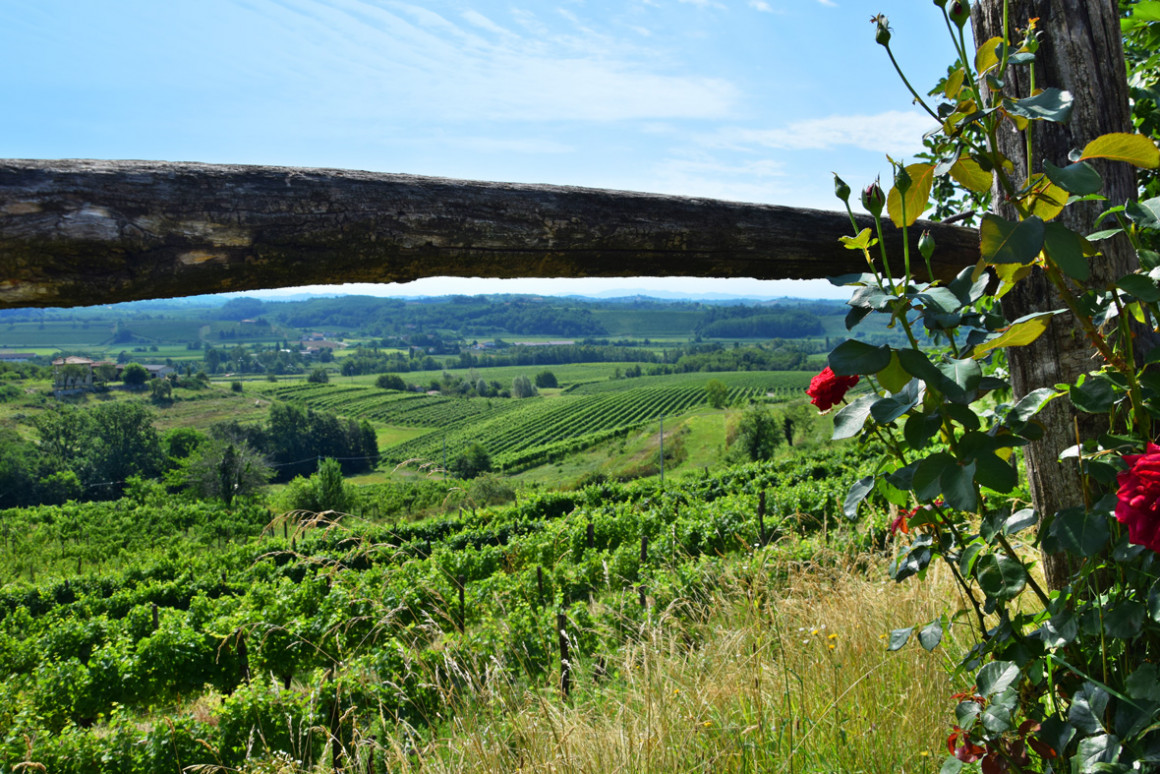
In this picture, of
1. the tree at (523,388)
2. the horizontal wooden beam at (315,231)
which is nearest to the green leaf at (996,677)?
the horizontal wooden beam at (315,231)

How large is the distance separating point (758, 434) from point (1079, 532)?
49971mm

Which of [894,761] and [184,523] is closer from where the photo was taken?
[894,761]

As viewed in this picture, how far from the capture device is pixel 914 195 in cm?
92

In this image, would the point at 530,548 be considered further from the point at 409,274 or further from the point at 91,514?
the point at 91,514

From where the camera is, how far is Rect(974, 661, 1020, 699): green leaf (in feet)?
2.99

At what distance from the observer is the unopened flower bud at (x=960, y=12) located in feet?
2.84

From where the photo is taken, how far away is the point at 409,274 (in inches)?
47.5

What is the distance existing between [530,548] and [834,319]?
147354mm

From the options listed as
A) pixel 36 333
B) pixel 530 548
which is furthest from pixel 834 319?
pixel 36 333

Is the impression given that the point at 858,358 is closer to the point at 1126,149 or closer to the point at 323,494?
the point at 1126,149

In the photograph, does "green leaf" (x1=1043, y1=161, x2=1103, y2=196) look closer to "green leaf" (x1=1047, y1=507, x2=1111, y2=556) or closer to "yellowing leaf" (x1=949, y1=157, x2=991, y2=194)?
"yellowing leaf" (x1=949, y1=157, x2=991, y2=194)

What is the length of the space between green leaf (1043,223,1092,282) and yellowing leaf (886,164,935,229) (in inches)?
6.8

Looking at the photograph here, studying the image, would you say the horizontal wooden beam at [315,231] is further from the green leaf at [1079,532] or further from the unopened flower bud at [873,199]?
the green leaf at [1079,532]

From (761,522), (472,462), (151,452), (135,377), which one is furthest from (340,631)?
(135,377)
